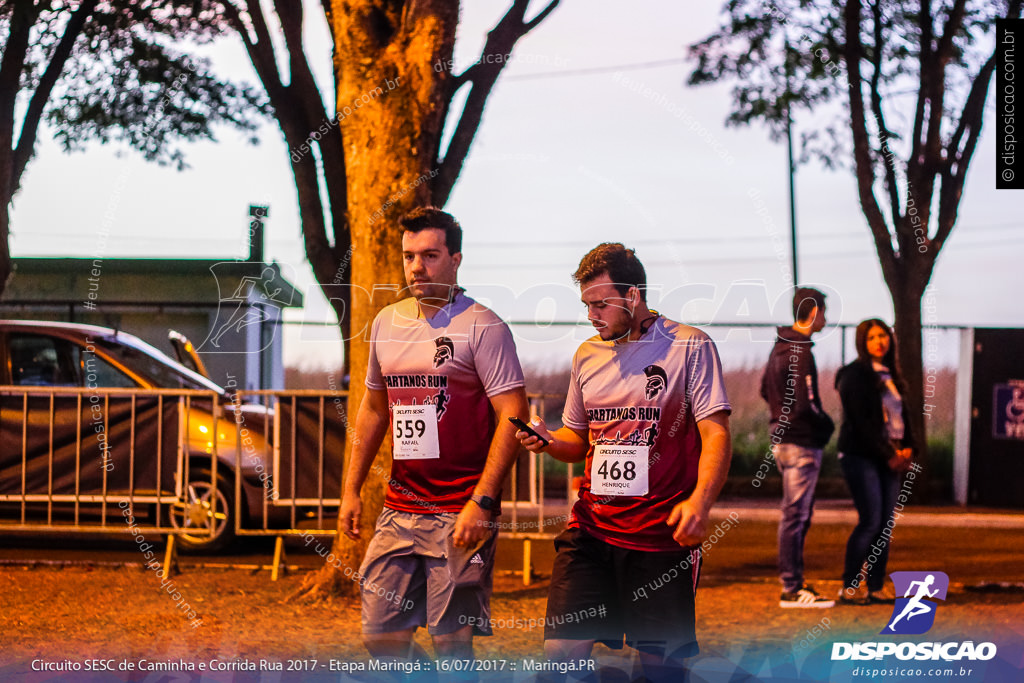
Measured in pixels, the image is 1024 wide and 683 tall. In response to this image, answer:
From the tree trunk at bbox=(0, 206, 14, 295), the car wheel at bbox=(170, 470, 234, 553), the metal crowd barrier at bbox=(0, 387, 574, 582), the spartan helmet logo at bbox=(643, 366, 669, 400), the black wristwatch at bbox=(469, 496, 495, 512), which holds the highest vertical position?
the tree trunk at bbox=(0, 206, 14, 295)

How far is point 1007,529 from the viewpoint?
464 inches

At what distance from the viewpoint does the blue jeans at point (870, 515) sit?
7.13 meters

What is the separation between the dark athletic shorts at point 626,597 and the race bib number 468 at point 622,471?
0.21 meters

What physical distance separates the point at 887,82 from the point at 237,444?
9362 millimetres

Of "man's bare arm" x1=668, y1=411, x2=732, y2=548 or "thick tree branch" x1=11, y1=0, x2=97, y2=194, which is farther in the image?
"thick tree branch" x1=11, y1=0, x2=97, y2=194

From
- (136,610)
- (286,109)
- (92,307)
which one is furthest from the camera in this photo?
(92,307)

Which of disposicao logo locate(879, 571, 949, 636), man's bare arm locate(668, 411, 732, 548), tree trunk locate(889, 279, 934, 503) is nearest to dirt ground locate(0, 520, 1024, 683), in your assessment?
Result: disposicao logo locate(879, 571, 949, 636)

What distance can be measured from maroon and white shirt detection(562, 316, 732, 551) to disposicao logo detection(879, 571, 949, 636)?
3217mm

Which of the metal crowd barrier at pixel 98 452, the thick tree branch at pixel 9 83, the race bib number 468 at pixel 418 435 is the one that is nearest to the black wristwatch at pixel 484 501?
the race bib number 468 at pixel 418 435

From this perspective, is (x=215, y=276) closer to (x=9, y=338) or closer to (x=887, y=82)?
(x=9, y=338)

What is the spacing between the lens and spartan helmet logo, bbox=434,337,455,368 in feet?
14.0

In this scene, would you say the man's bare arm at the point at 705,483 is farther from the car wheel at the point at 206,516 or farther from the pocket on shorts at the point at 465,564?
the car wheel at the point at 206,516

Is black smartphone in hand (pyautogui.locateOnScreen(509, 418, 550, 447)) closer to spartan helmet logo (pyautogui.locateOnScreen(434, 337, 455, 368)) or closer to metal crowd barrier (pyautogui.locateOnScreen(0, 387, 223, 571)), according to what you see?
spartan helmet logo (pyautogui.locateOnScreen(434, 337, 455, 368))

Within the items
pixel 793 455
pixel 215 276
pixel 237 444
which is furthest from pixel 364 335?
pixel 215 276
